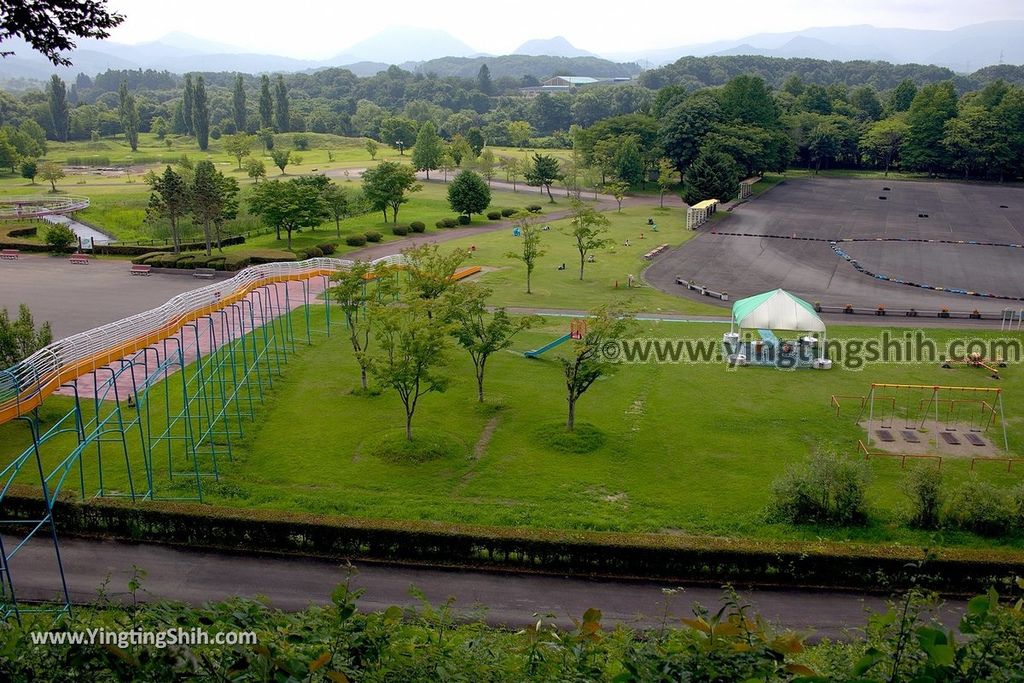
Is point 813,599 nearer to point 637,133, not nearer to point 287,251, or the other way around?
point 287,251

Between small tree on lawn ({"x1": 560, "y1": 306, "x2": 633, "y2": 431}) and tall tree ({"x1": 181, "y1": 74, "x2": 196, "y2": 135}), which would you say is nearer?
small tree on lawn ({"x1": 560, "y1": 306, "x2": 633, "y2": 431})

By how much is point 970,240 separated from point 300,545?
57.2 m

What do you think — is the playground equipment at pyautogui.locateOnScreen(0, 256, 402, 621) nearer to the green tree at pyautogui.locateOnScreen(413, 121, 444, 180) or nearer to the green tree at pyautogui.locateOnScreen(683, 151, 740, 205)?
the green tree at pyautogui.locateOnScreen(683, 151, 740, 205)

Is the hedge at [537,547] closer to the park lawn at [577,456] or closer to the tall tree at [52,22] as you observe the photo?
the park lawn at [577,456]

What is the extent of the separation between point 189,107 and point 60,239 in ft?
271

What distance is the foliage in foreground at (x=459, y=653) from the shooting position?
215 inches

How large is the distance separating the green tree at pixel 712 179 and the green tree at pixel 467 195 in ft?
62.5

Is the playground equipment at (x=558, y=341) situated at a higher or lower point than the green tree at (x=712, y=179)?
lower

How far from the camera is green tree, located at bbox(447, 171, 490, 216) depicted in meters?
63.8

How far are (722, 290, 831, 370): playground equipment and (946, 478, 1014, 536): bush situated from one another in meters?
11.3

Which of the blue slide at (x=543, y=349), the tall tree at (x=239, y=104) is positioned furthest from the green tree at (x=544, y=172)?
the tall tree at (x=239, y=104)

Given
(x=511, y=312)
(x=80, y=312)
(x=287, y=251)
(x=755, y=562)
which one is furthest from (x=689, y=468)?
(x=287, y=251)

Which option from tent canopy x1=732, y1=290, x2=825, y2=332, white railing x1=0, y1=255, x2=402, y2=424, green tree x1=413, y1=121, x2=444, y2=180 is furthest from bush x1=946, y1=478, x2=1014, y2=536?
green tree x1=413, y1=121, x2=444, y2=180

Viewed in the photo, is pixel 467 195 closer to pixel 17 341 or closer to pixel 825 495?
pixel 17 341
